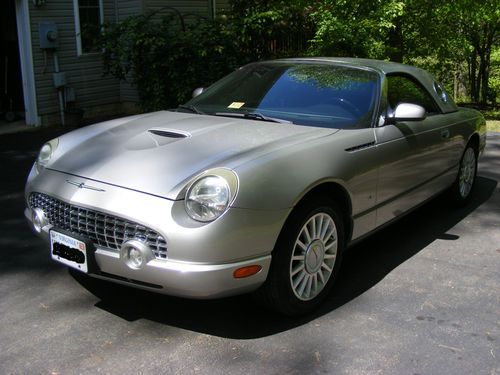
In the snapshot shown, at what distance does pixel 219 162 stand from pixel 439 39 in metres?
9.60

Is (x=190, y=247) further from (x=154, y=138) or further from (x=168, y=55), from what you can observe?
(x=168, y=55)

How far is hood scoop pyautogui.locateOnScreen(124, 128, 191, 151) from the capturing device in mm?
3467

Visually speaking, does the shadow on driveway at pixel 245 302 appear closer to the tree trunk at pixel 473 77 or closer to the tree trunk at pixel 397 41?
the tree trunk at pixel 397 41

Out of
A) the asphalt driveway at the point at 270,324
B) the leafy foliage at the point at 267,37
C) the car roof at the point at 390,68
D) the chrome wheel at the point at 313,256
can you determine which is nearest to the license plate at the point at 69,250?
the asphalt driveway at the point at 270,324

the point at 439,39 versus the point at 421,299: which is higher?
the point at 439,39

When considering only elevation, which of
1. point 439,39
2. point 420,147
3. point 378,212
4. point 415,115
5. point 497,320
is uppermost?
point 439,39

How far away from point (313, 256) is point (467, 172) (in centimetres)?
300

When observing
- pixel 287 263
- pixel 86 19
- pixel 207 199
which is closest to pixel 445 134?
pixel 287 263

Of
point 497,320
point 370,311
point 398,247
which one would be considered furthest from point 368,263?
point 497,320

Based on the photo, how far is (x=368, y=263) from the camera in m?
4.30

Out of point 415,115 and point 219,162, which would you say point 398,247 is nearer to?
point 415,115

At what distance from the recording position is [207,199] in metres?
2.90

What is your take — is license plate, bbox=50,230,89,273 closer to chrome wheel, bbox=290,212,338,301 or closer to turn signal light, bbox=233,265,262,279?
turn signal light, bbox=233,265,262,279

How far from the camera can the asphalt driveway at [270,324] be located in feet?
9.59
